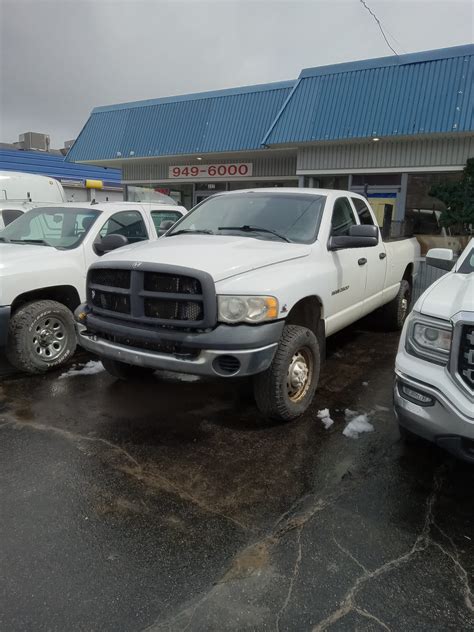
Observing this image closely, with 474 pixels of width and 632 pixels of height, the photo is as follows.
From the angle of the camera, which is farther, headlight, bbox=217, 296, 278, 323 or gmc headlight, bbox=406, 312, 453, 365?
headlight, bbox=217, 296, 278, 323

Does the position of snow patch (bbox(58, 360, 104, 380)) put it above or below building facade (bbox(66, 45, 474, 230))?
below

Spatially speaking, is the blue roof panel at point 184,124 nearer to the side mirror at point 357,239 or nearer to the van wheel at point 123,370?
the side mirror at point 357,239

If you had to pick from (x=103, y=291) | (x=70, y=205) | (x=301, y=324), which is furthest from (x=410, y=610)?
(x=70, y=205)

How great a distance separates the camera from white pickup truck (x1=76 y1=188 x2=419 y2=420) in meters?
3.49

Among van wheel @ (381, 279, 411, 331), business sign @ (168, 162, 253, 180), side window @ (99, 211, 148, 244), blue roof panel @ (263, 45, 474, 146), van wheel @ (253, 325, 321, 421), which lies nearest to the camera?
van wheel @ (253, 325, 321, 421)

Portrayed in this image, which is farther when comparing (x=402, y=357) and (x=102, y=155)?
(x=102, y=155)

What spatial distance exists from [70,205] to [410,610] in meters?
5.96

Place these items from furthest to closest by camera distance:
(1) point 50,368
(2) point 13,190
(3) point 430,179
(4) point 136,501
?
(3) point 430,179 → (2) point 13,190 → (1) point 50,368 → (4) point 136,501

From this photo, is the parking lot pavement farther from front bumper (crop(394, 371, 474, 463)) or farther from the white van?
the white van

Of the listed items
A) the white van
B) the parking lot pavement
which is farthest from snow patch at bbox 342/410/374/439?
the white van

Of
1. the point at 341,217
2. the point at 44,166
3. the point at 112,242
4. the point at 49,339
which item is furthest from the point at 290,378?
the point at 44,166

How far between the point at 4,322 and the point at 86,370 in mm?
1069

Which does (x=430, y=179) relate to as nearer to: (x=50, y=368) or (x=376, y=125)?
(x=376, y=125)

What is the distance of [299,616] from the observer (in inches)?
83.7
